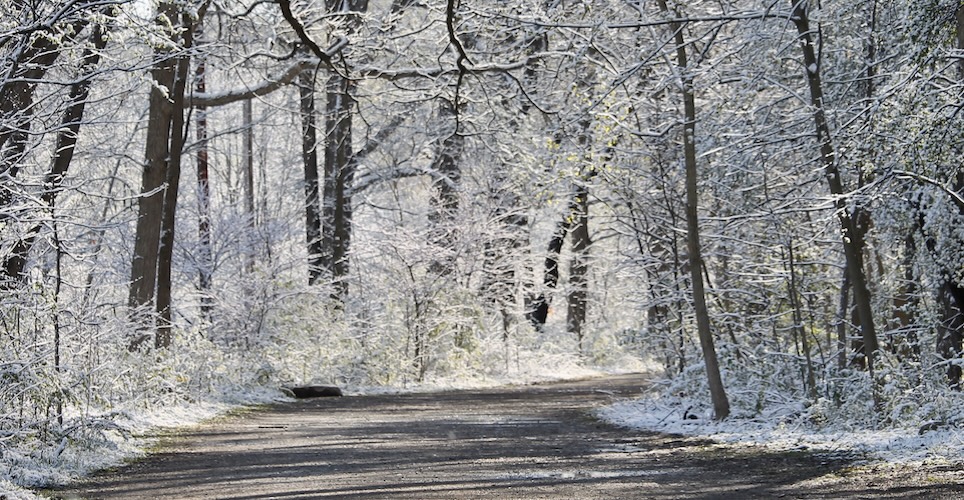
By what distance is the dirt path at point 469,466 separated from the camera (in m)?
8.17

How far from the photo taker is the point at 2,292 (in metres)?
9.48

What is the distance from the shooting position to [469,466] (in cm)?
1006

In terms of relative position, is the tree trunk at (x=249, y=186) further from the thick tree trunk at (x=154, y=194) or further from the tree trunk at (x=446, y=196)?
the thick tree trunk at (x=154, y=194)

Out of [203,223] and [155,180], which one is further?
[203,223]

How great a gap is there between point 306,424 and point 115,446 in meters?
4.34

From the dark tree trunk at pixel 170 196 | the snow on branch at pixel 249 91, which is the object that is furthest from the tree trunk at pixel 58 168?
the snow on branch at pixel 249 91

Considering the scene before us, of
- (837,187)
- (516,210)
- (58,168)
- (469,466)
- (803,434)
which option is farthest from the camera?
(516,210)

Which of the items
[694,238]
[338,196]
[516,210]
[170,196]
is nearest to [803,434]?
[694,238]

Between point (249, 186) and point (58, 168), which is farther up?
point (249, 186)

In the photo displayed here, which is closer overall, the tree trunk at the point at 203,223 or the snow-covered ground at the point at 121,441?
the snow-covered ground at the point at 121,441

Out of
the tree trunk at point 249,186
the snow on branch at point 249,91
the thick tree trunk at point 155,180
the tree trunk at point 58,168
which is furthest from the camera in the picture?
the tree trunk at point 249,186

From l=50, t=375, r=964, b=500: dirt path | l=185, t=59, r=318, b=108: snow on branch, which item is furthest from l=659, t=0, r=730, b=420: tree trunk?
l=185, t=59, r=318, b=108: snow on branch

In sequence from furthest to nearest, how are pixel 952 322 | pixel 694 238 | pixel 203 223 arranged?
pixel 203 223, pixel 694 238, pixel 952 322

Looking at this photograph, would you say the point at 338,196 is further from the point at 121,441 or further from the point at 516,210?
the point at 121,441
